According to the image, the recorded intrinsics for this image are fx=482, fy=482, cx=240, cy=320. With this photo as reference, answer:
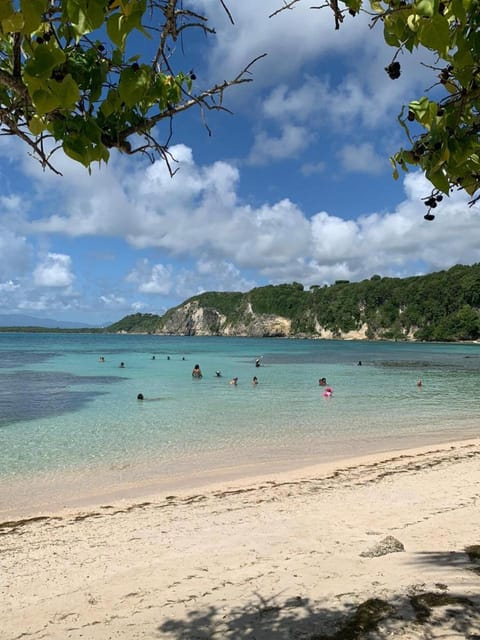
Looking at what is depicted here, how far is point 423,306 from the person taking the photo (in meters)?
137

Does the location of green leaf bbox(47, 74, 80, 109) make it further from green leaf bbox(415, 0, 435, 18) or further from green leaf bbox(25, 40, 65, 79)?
green leaf bbox(415, 0, 435, 18)

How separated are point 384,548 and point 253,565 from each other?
164 cm

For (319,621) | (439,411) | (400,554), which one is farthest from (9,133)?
(439,411)

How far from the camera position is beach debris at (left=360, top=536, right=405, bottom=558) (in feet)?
19.1

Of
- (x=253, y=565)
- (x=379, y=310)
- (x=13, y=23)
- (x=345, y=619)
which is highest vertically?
(x=379, y=310)

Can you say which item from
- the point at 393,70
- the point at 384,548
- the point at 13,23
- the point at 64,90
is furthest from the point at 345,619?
the point at 13,23

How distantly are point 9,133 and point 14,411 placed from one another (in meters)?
20.4

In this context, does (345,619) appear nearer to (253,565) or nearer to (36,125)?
(253,565)

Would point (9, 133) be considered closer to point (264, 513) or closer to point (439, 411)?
point (264, 513)

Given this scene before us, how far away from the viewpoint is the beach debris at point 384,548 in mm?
5824

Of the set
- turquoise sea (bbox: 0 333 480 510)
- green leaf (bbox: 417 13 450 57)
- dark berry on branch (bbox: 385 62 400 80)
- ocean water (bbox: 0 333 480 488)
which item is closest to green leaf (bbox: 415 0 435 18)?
green leaf (bbox: 417 13 450 57)

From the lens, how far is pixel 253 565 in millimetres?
5738

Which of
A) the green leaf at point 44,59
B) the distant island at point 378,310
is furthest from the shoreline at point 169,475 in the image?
the distant island at point 378,310

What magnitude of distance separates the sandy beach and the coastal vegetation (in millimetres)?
126236
